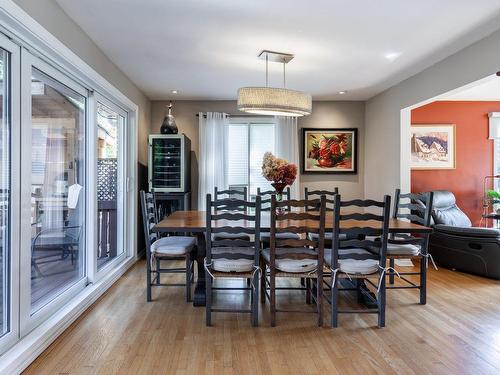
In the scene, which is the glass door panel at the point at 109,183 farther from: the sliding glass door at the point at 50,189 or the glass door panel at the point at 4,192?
the glass door panel at the point at 4,192

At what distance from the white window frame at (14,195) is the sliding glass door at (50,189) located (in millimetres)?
61

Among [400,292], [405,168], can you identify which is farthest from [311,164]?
[400,292]

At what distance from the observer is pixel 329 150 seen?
610cm

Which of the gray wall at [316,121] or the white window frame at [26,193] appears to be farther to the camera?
the gray wall at [316,121]

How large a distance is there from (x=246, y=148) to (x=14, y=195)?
4.05 metres

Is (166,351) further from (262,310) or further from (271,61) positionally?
(271,61)

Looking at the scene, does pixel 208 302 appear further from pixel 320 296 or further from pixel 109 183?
pixel 109 183

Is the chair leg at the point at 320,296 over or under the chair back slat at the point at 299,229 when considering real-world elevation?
under

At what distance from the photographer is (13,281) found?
7.58ft

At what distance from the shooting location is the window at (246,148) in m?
6.04

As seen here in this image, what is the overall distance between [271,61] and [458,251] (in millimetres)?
3156

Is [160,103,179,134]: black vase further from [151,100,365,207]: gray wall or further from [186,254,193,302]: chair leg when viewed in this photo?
[186,254,193,302]: chair leg

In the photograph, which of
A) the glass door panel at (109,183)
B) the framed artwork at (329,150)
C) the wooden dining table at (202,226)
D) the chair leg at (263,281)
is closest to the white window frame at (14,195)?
the wooden dining table at (202,226)

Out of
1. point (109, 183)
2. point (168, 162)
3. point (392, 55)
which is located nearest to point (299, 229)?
point (392, 55)
